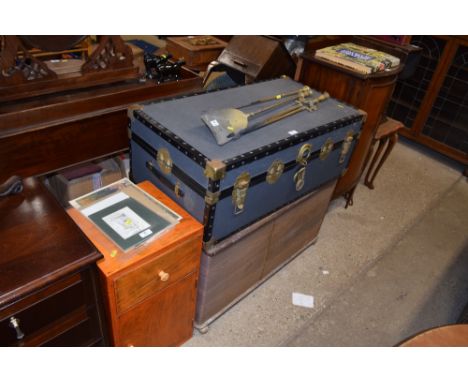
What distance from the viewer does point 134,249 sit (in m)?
1.37

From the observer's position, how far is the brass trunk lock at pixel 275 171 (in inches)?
66.5

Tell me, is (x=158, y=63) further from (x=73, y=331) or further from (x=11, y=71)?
(x=73, y=331)

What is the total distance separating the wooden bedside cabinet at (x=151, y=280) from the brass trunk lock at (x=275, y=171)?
0.41 m

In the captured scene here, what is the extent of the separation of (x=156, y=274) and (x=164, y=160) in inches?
19.8

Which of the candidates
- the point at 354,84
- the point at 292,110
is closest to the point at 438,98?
the point at 354,84

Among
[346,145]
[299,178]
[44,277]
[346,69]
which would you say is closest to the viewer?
[44,277]

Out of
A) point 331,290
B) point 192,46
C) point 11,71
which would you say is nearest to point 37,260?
point 11,71

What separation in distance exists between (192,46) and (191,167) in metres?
1.52

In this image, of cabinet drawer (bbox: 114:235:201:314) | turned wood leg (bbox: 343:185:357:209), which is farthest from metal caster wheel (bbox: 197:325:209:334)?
turned wood leg (bbox: 343:185:357:209)

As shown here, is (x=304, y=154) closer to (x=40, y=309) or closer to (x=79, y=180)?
(x=79, y=180)

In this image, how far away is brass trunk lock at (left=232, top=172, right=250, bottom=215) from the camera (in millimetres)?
1558

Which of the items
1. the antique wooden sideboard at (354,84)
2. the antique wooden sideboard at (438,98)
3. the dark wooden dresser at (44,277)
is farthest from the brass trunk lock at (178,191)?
the antique wooden sideboard at (438,98)

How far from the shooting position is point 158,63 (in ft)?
6.35

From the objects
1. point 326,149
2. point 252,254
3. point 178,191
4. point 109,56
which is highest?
point 109,56
